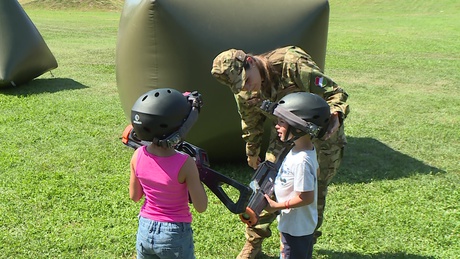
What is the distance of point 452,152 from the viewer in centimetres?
696

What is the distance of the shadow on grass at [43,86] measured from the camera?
10.3m

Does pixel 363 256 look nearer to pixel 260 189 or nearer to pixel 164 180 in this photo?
pixel 260 189

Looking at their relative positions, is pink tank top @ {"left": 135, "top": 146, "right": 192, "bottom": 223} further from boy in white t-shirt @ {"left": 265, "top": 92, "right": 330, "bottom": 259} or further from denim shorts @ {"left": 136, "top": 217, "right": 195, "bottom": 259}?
boy in white t-shirt @ {"left": 265, "top": 92, "right": 330, "bottom": 259}

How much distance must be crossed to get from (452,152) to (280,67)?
Result: 168 inches

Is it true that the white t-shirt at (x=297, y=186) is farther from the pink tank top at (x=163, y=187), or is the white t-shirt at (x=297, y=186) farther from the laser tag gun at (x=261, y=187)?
the pink tank top at (x=163, y=187)

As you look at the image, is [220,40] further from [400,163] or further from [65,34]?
[65,34]

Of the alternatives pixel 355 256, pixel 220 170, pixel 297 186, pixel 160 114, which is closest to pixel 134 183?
pixel 160 114

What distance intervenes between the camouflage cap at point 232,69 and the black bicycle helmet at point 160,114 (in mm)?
938

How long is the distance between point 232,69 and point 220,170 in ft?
8.72

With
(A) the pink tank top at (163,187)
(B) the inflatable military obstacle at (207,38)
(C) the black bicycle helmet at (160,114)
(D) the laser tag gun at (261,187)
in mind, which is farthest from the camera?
(B) the inflatable military obstacle at (207,38)

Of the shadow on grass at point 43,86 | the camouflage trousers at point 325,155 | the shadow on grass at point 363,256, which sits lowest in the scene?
the shadow on grass at point 43,86

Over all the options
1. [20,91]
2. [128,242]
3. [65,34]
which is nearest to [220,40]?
[128,242]

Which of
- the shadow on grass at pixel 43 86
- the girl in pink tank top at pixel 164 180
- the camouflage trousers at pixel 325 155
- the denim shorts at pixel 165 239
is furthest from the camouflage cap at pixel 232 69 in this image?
the shadow on grass at pixel 43 86

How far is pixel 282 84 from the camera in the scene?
3727mm
